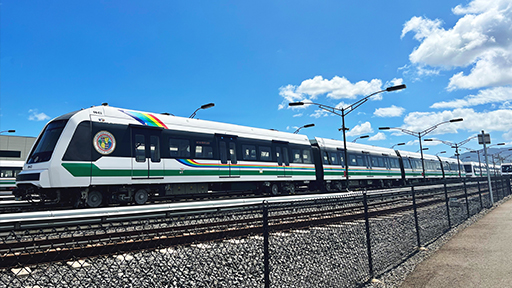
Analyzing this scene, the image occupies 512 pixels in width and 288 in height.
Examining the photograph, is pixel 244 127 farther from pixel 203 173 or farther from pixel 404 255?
pixel 404 255

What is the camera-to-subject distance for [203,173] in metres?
14.5

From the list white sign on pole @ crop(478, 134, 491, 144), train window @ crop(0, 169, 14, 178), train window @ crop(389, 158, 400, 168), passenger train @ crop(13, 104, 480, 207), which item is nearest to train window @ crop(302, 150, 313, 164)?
passenger train @ crop(13, 104, 480, 207)

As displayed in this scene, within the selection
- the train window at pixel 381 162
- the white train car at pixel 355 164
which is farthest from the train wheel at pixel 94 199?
the train window at pixel 381 162

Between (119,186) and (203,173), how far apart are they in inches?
145

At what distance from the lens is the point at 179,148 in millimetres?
13789

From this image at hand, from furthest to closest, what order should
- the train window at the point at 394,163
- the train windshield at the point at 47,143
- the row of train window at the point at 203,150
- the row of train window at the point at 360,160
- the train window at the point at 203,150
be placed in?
the train window at the point at 394,163 < the row of train window at the point at 360,160 < the train window at the point at 203,150 < the row of train window at the point at 203,150 < the train windshield at the point at 47,143

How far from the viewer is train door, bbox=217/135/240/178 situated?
1543 centimetres

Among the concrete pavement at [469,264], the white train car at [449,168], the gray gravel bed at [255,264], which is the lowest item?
the concrete pavement at [469,264]

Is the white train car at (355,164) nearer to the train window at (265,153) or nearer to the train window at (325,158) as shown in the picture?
the train window at (325,158)

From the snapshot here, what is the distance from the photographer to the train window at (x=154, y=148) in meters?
12.9

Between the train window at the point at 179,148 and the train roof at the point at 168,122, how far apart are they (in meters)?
0.58

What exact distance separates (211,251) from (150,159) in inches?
300

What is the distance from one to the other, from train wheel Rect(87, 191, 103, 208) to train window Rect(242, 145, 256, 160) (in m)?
7.12

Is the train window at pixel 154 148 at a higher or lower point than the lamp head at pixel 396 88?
lower
